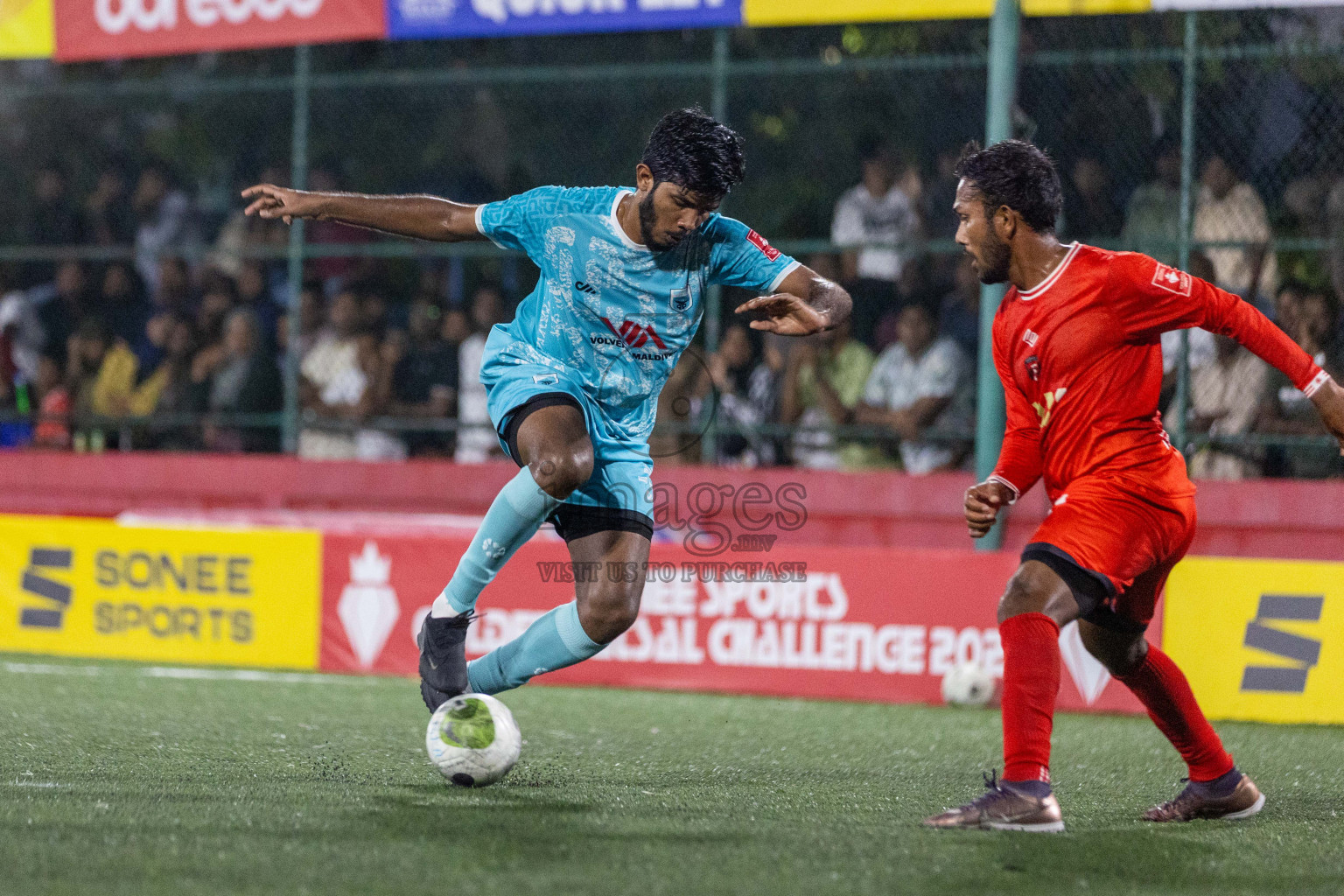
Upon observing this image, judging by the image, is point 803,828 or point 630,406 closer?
point 803,828

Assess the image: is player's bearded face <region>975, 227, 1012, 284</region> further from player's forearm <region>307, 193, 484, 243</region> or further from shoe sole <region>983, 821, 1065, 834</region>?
player's forearm <region>307, 193, 484, 243</region>

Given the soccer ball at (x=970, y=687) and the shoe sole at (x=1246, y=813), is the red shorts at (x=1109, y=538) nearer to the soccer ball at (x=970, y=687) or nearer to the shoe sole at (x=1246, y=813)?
the shoe sole at (x=1246, y=813)

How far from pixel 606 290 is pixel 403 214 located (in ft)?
2.15

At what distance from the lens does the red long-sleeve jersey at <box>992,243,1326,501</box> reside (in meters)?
4.18

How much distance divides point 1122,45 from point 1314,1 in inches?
48.2

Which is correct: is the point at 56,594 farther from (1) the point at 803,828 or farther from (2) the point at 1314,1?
(2) the point at 1314,1

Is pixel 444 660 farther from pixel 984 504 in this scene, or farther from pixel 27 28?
pixel 27 28

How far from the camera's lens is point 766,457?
33.3 ft

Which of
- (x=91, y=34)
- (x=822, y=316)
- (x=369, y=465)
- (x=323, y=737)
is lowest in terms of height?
(x=323, y=737)

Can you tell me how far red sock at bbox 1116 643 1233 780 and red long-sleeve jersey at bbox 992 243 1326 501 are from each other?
59 cm

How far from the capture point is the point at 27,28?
37.5 feet

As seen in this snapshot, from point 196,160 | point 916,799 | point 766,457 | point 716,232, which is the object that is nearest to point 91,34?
point 196,160

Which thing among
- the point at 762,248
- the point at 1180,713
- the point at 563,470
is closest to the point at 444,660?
the point at 563,470

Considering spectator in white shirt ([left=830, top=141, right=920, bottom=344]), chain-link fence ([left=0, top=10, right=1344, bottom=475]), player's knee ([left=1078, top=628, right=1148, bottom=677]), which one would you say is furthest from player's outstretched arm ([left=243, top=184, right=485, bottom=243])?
spectator in white shirt ([left=830, top=141, right=920, bottom=344])
